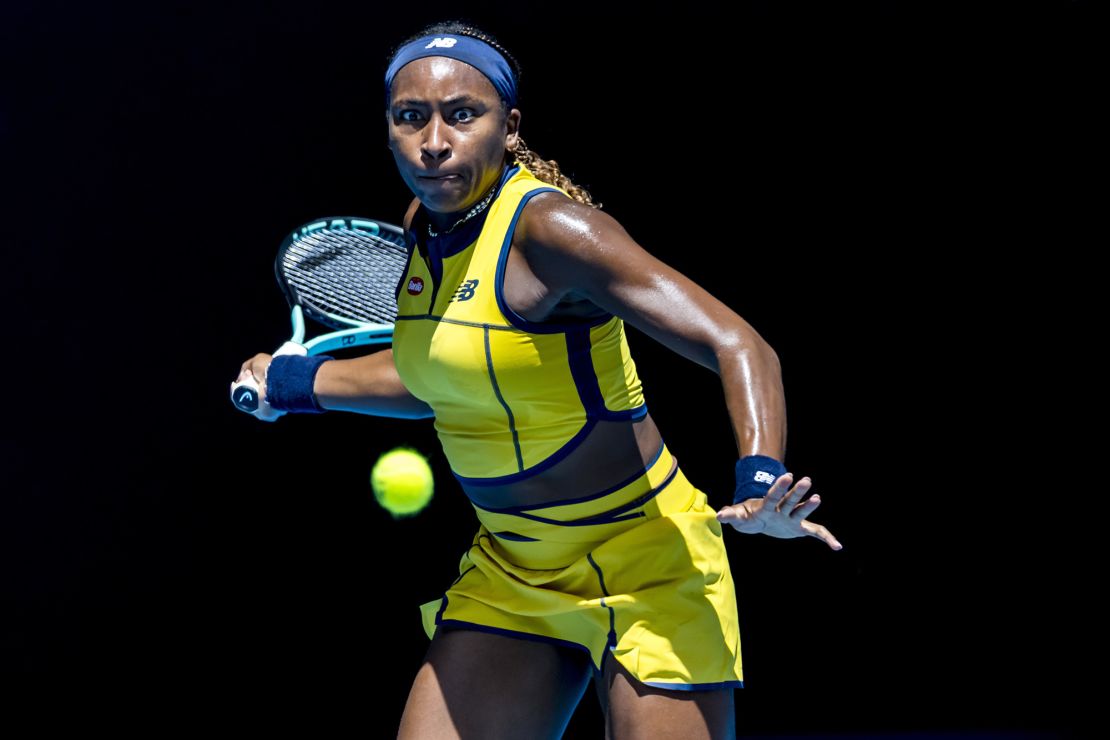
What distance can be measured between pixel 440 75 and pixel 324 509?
179 cm

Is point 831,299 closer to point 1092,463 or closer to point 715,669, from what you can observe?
point 1092,463

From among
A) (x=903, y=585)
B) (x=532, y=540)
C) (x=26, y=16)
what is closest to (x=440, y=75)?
(x=532, y=540)

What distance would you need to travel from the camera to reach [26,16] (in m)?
3.32

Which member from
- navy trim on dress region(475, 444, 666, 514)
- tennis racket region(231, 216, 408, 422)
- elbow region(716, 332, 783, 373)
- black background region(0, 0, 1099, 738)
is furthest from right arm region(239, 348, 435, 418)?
black background region(0, 0, 1099, 738)

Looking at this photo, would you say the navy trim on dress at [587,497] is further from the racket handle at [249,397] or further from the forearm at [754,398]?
the racket handle at [249,397]

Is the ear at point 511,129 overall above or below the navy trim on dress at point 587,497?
above

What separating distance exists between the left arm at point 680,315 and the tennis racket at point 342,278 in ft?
2.71

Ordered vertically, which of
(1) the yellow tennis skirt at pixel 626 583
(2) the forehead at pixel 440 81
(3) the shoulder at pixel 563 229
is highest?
(2) the forehead at pixel 440 81

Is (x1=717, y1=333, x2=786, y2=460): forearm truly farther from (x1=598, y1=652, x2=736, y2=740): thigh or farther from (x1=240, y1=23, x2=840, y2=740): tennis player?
(x1=598, y1=652, x2=736, y2=740): thigh

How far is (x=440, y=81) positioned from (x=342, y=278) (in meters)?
0.87

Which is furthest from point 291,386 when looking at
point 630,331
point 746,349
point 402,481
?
point 630,331

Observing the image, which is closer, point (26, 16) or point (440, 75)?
point (440, 75)

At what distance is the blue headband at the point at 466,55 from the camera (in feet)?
6.89

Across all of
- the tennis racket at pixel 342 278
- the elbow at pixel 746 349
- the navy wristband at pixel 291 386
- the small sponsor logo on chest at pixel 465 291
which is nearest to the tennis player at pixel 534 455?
the small sponsor logo on chest at pixel 465 291
